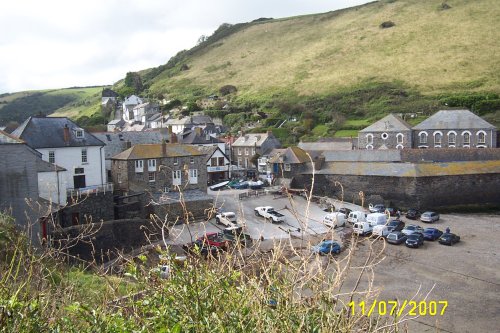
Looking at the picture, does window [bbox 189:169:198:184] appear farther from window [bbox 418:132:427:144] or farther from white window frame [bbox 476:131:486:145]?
white window frame [bbox 476:131:486:145]

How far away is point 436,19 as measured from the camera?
103250mm

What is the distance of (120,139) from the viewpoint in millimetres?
36688

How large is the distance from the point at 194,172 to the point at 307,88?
6008 cm

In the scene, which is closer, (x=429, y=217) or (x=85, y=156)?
(x=85, y=156)

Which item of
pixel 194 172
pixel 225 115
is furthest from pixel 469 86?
pixel 194 172

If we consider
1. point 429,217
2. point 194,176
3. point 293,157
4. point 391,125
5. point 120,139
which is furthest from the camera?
point 391,125

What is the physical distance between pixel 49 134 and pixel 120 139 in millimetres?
9063

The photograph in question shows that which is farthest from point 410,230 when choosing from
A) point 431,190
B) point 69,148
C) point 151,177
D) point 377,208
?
point 69,148

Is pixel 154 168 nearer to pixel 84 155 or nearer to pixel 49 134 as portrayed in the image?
pixel 84 155

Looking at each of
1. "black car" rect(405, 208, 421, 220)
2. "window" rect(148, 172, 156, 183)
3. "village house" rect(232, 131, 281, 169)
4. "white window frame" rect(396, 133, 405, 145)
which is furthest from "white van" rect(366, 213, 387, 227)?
"white window frame" rect(396, 133, 405, 145)

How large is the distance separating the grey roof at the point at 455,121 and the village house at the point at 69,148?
113ft

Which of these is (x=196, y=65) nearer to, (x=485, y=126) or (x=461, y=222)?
(x=485, y=126)

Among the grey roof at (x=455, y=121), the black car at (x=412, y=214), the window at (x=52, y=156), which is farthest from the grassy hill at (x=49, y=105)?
the black car at (x=412, y=214)

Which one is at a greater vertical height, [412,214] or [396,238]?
[412,214]
